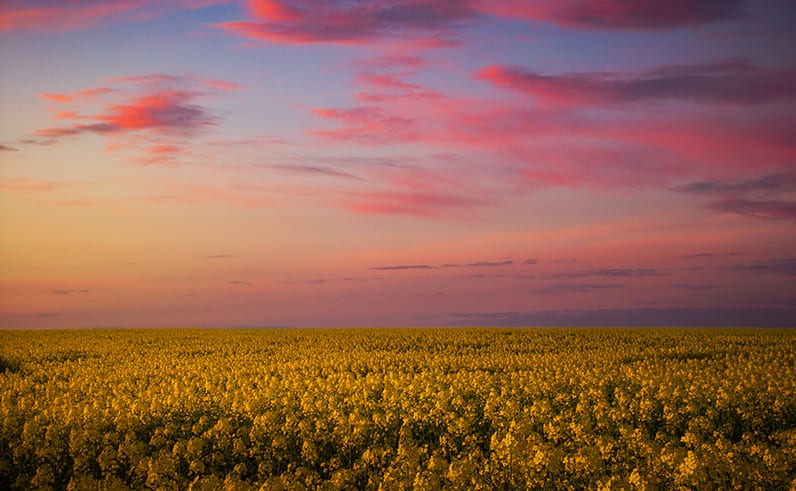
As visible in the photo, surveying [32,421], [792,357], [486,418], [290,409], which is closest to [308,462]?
[290,409]

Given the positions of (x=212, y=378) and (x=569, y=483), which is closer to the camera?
(x=569, y=483)

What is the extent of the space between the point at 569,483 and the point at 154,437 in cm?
929

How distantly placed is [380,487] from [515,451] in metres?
2.66

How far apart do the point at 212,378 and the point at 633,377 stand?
1471cm

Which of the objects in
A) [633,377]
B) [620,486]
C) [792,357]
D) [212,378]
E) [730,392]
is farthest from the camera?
[792,357]

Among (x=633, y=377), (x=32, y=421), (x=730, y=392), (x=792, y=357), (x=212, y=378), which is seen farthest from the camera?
(x=792, y=357)

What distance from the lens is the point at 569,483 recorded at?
40.7 ft

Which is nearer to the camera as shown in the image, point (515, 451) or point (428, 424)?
point (515, 451)

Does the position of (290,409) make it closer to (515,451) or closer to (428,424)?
(428,424)

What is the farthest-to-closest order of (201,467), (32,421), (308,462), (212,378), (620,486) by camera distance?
(212,378) → (32,421) → (308,462) → (201,467) → (620,486)

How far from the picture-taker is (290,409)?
18.0 meters

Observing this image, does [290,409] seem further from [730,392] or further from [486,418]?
[730,392]

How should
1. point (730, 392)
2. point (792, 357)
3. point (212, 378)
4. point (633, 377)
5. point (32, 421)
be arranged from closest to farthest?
1. point (32, 421)
2. point (730, 392)
3. point (633, 377)
4. point (212, 378)
5. point (792, 357)

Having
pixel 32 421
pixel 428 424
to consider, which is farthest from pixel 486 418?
pixel 32 421
